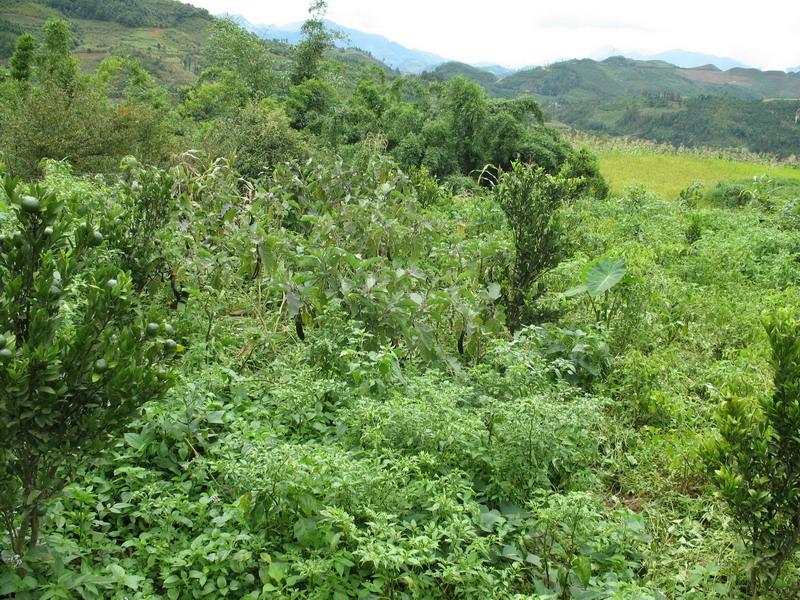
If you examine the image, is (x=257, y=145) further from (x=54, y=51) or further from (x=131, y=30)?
(x=131, y=30)

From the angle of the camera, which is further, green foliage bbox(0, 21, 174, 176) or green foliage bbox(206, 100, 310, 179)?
green foliage bbox(0, 21, 174, 176)

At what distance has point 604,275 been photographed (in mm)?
4371

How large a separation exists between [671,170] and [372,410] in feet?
58.5

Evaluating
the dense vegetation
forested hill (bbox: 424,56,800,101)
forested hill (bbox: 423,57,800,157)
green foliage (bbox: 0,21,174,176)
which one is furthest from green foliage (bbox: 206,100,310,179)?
forested hill (bbox: 424,56,800,101)

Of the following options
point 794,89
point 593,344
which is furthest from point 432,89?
point 794,89

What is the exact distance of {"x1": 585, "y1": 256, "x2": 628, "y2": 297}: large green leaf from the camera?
4.23 m

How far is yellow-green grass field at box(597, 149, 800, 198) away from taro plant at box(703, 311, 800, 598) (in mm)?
12049

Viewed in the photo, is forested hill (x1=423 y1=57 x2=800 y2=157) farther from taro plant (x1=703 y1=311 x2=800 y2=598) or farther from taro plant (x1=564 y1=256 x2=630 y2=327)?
taro plant (x1=703 y1=311 x2=800 y2=598)

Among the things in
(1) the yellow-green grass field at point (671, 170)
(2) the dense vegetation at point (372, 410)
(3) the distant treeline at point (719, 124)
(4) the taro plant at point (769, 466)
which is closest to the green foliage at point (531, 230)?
(2) the dense vegetation at point (372, 410)

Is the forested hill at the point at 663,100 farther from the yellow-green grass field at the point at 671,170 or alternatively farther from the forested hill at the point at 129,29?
the forested hill at the point at 129,29

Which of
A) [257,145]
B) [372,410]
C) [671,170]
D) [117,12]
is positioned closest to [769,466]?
[372,410]

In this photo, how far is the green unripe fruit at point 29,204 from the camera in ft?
5.62

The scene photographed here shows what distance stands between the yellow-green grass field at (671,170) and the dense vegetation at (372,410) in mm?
9974

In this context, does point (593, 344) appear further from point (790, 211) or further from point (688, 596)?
point (790, 211)
